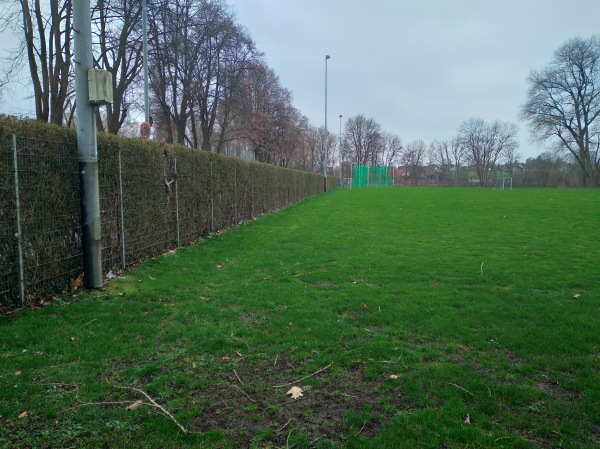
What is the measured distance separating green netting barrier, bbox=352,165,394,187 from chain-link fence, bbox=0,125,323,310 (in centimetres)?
6267

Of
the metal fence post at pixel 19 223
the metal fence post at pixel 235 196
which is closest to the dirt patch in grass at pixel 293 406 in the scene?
the metal fence post at pixel 19 223

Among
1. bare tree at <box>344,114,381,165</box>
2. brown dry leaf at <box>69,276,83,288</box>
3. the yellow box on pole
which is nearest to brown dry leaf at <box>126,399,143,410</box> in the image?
brown dry leaf at <box>69,276,83,288</box>

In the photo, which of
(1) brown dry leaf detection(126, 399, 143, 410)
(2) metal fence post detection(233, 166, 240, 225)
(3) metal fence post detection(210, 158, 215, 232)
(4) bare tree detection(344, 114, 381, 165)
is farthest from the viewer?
(4) bare tree detection(344, 114, 381, 165)

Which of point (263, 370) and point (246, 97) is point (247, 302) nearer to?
point (263, 370)

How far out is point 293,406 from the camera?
9.94 ft

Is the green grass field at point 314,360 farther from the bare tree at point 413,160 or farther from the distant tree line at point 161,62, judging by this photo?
the bare tree at point 413,160

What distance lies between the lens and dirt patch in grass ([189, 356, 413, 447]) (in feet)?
8.87

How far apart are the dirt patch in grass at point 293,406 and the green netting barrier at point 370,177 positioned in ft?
235

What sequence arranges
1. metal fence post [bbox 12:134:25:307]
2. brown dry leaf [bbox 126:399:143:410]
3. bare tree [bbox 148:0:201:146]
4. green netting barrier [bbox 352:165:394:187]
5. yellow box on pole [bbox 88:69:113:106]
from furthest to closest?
green netting barrier [bbox 352:165:394:187]
bare tree [bbox 148:0:201:146]
yellow box on pole [bbox 88:69:113:106]
metal fence post [bbox 12:134:25:307]
brown dry leaf [bbox 126:399:143:410]

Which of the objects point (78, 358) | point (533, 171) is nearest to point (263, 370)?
point (78, 358)

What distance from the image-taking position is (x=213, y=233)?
41.0 feet

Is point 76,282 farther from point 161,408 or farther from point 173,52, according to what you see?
point 173,52

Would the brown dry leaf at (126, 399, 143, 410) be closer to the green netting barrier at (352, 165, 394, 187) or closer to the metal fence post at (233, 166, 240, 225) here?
the metal fence post at (233, 166, 240, 225)

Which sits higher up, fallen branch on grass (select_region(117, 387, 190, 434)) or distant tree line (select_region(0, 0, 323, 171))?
distant tree line (select_region(0, 0, 323, 171))
